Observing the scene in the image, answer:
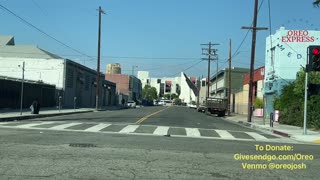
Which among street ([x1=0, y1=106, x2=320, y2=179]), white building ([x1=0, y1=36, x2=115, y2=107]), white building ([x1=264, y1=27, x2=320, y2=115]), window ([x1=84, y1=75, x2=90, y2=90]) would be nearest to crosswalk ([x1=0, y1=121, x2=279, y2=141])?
street ([x1=0, y1=106, x2=320, y2=179])

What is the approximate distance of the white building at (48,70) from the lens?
6275 centimetres

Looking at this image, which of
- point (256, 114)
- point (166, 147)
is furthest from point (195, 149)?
point (256, 114)

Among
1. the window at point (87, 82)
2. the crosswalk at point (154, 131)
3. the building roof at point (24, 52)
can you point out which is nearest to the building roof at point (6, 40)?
the building roof at point (24, 52)

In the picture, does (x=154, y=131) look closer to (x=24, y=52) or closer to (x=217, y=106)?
(x=217, y=106)

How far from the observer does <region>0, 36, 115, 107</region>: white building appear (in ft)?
206

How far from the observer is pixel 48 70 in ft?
206

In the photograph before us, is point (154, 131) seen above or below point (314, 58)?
below

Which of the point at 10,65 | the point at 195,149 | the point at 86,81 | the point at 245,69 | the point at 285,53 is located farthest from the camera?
the point at 245,69

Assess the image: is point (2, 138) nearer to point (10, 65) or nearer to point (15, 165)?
point (15, 165)

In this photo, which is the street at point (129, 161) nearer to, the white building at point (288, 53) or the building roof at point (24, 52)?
the white building at point (288, 53)

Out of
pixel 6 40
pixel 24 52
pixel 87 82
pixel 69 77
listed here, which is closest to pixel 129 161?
pixel 69 77

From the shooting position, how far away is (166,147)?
1611cm

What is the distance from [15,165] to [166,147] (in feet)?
19.1

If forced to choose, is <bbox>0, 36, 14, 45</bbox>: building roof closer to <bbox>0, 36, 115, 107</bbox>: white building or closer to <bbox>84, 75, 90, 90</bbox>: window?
<bbox>0, 36, 115, 107</bbox>: white building
